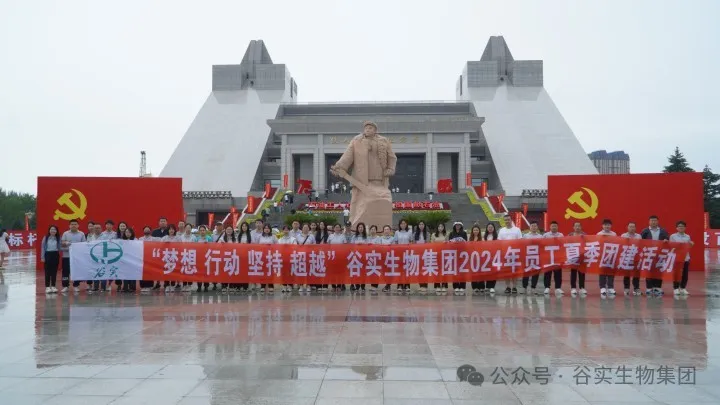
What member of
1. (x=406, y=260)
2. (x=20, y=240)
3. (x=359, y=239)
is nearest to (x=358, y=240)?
(x=359, y=239)

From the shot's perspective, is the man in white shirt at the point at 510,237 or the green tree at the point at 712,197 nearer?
the man in white shirt at the point at 510,237

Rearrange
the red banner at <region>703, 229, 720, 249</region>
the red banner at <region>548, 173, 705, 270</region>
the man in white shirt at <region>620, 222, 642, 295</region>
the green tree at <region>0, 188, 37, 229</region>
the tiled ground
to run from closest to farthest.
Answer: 1. the tiled ground
2. the man in white shirt at <region>620, 222, 642, 295</region>
3. the red banner at <region>548, 173, 705, 270</region>
4. the red banner at <region>703, 229, 720, 249</region>
5. the green tree at <region>0, 188, 37, 229</region>

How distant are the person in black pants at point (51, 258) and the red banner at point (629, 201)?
11.3m

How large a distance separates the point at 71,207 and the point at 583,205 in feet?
42.9

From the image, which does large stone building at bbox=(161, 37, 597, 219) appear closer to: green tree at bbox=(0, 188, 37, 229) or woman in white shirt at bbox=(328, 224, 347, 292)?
green tree at bbox=(0, 188, 37, 229)

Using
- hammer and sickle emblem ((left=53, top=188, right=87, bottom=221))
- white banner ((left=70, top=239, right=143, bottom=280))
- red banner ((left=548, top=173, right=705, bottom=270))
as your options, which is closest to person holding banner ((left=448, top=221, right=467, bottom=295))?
red banner ((left=548, top=173, right=705, bottom=270))

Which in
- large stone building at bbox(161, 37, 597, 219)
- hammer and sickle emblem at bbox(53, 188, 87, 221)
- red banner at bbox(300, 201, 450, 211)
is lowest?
hammer and sickle emblem at bbox(53, 188, 87, 221)

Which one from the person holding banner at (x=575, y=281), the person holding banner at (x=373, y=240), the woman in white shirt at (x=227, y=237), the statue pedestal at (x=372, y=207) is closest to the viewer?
the person holding banner at (x=575, y=281)

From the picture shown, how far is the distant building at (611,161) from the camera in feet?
254

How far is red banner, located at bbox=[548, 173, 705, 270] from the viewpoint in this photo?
13945 mm

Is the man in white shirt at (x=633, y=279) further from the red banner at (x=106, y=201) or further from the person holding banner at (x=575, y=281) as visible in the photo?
the red banner at (x=106, y=201)

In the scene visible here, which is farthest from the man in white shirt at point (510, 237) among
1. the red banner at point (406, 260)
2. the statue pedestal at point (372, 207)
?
the statue pedestal at point (372, 207)

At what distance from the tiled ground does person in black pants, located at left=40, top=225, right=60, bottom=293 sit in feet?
5.50

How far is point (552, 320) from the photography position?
6.99 m
